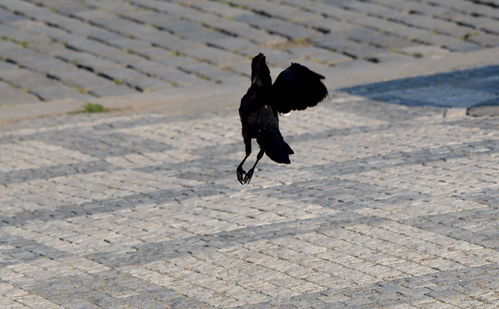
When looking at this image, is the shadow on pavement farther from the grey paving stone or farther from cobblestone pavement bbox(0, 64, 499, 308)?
the grey paving stone

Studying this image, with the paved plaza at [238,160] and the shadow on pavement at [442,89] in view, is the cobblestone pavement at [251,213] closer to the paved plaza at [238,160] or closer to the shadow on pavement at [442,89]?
the paved plaza at [238,160]

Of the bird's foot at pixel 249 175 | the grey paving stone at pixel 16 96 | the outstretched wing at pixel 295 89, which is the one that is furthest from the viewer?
the grey paving stone at pixel 16 96

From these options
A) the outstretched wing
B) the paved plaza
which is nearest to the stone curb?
the paved plaza

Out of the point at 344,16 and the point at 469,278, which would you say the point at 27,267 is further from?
the point at 344,16

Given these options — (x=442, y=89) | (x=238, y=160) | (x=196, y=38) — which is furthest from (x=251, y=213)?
(x=196, y=38)

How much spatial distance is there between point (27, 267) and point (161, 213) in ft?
3.71

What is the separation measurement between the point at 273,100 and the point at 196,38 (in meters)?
8.47

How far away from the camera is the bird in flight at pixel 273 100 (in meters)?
2.99

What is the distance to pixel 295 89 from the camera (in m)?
3.00

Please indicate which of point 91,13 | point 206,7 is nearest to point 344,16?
point 206,7

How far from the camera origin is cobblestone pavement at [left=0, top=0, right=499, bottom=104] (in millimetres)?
10203

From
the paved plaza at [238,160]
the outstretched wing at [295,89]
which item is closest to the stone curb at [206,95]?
the paved plaza at [238,160]

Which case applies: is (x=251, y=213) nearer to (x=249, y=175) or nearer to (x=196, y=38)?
(x=249, y=175)

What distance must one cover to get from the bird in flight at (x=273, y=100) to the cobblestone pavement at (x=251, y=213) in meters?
2.05
